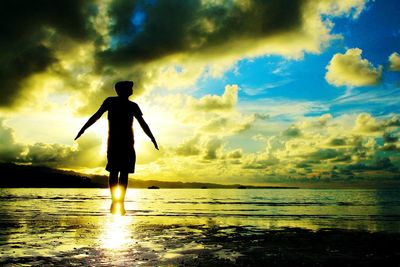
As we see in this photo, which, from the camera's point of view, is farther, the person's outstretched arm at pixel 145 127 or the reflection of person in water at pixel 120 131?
the person's outstretched arm at pixel 145 127

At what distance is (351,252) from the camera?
15.3 m

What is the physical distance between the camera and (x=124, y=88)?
4.21 m

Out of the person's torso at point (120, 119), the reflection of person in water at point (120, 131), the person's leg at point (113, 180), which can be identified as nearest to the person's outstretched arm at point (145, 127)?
the reflection of person in water at point (120, 131)

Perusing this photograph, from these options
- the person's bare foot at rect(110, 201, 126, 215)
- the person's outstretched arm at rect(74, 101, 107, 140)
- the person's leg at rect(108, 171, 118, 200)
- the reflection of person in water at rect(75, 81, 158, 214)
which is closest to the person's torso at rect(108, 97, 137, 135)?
the reflection of person in water at rect(75, 81, 158, 214)

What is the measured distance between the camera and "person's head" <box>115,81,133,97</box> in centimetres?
419

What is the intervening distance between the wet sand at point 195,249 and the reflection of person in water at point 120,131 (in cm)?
885

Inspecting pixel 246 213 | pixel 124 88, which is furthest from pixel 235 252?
pixel 246 213

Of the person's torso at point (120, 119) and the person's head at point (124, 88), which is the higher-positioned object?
the person's head at point (124, 88)

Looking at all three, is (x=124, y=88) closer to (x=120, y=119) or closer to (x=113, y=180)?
(x=120, y=119)

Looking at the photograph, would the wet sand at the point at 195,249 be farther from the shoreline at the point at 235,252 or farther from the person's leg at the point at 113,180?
the person's leg at the point at 113,180

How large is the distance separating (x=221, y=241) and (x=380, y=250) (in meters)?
6.89

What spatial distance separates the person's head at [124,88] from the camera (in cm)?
419

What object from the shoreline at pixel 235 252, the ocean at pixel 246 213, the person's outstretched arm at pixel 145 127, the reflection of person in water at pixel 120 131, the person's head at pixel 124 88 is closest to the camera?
the reflection of person in water at pixel 120 131

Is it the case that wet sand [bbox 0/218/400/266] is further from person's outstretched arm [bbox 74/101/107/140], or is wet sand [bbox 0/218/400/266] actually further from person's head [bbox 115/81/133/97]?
person's head [bbox 115/81/133/97]
